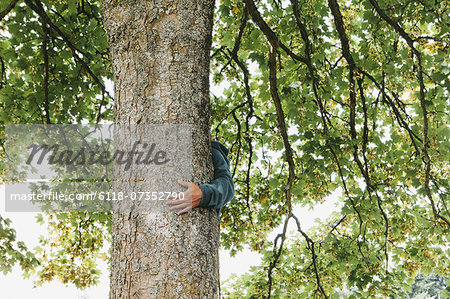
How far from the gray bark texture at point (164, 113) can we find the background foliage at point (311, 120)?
5.08 feet

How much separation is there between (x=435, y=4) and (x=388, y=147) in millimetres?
1969

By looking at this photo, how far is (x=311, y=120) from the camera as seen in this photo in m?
4.13

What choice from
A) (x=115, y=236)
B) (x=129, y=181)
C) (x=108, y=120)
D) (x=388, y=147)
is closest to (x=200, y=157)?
(x=129, y=181)

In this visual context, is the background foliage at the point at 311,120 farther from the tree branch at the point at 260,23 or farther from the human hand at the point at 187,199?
the human hand at the point at 187,199

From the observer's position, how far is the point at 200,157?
194 cm

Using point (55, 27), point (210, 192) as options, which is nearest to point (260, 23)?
point (210, 192)

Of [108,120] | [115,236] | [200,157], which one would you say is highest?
[108,120]

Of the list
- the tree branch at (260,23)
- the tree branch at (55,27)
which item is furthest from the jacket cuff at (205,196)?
the tree branch at (55,27)

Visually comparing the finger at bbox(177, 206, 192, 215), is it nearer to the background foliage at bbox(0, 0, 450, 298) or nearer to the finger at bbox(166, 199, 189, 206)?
the finger at bbox(166, 199, 189, 206)

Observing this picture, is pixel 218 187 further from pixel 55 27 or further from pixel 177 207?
pixel 55 27

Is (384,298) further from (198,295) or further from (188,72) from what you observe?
(188,72)

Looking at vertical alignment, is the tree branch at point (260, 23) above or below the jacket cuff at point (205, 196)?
above

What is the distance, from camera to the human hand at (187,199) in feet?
5.68

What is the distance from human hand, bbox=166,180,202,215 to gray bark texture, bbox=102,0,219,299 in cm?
4
